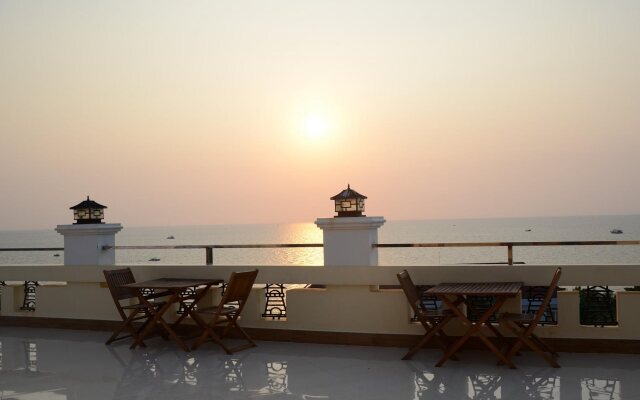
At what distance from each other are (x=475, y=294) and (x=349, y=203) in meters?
2.27

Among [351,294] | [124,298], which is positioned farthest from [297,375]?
[124,298]

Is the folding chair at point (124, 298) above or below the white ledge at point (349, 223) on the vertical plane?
below

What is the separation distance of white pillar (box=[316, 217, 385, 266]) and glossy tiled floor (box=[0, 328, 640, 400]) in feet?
3.10

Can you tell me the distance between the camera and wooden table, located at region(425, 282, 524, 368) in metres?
5.79

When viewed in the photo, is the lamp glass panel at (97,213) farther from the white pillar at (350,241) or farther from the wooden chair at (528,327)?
the wooden chair at (528,327)

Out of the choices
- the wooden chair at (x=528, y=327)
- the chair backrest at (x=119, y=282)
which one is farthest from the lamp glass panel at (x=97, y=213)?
the wooden chair at (x=528, y=327)

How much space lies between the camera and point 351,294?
23.3ft

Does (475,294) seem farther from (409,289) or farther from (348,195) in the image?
(348,195)

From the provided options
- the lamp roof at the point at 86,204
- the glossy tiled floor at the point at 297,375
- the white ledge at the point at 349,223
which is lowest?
the glossy tiled floor at the point at 297,375

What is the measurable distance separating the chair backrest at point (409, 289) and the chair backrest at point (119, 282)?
2.81 metres

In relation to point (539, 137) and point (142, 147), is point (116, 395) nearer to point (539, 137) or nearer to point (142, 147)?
point (142, 147)

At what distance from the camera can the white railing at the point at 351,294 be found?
639 cm

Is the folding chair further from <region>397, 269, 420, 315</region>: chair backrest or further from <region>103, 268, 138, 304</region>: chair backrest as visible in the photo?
<region>397, 269, 420, 315</region>: chair backrest

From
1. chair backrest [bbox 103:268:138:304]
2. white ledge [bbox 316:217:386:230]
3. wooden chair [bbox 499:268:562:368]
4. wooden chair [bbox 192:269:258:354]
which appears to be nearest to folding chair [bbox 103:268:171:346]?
chair backrest [bbox 103:268:138:304]
